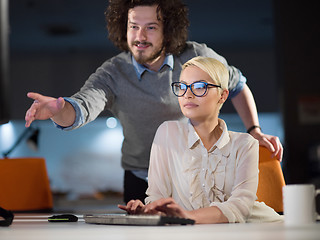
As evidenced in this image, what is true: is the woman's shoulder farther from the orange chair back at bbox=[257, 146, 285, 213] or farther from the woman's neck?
the orange chair back at bbox=[257, 146, 285, 213]

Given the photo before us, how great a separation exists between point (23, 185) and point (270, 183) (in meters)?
1.35

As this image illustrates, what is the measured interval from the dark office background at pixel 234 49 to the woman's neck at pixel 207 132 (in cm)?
433

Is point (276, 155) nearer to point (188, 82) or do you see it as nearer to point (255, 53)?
point (188, 82)

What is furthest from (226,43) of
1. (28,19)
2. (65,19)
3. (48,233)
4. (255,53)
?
(48,233)

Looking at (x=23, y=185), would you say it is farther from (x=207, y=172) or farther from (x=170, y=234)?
(x=170, y=234)

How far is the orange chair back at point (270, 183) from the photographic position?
176 cm

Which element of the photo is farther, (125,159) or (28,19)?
(28,19)

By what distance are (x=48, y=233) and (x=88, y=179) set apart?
7.07 metres

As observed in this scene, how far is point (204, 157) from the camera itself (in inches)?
57.7

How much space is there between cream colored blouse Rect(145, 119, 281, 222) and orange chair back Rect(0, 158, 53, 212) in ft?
3.99

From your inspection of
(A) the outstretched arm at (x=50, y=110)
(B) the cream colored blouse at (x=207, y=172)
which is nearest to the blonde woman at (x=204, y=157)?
(B) the cream colored blouse at (x=207, y=172)

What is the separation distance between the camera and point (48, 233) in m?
1.00

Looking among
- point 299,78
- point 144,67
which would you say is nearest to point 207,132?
point 144,67

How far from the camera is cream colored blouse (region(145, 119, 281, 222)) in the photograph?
142 cm
